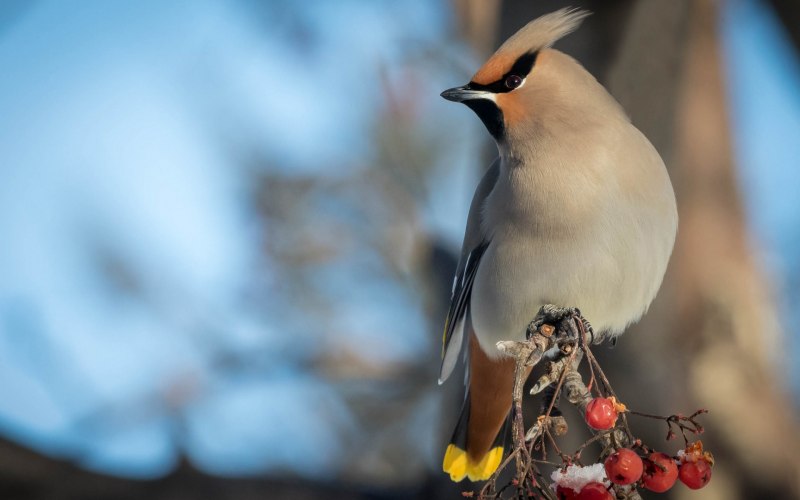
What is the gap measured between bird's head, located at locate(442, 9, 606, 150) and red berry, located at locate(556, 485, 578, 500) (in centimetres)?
82

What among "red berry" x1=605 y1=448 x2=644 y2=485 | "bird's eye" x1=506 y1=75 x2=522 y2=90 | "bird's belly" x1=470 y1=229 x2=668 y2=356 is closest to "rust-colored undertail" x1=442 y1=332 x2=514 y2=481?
"bird's belly" x1=470 y1=229 x2=668 y2=356

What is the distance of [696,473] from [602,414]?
26 cm

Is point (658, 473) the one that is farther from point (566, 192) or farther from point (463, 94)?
point (463, 94)

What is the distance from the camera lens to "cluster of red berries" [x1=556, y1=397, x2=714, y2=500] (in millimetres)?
1657

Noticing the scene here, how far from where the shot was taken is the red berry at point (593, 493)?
1.67 metres

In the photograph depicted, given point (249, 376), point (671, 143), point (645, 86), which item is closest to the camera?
point (645, 86)

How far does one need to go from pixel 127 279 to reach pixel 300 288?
1.24 meters

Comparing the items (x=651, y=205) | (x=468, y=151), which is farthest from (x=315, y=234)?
(x=651, y=205)

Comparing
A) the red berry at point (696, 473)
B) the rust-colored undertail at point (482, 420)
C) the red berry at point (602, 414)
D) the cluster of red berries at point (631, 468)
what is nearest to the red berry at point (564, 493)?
the cluster of red berries at point (631, 468)

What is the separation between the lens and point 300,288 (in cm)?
643

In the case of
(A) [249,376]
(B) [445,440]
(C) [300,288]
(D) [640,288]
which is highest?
(C) [300,288]

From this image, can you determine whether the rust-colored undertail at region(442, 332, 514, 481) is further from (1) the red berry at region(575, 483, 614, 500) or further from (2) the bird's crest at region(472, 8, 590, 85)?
(1) the red berry at region(575, 483, 614, 500)

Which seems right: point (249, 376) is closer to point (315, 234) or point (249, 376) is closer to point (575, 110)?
point (315, 234)

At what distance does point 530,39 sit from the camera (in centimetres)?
212
